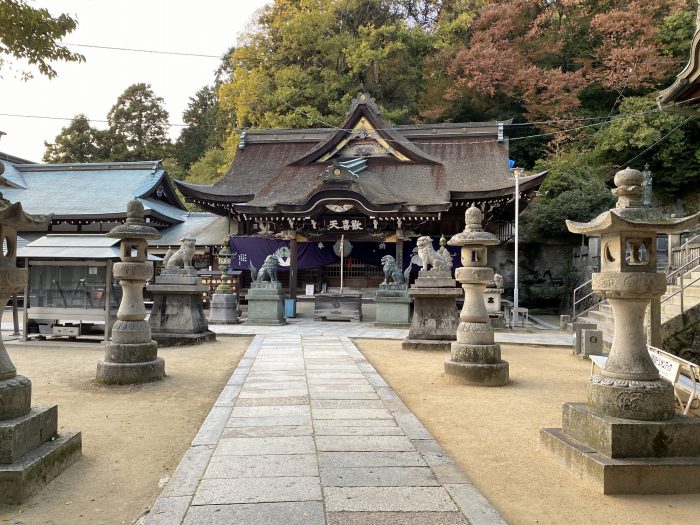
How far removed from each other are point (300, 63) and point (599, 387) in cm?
2706

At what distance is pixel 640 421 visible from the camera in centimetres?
339

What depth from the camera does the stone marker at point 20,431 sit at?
301cm

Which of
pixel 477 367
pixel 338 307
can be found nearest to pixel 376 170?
pixel 338 307

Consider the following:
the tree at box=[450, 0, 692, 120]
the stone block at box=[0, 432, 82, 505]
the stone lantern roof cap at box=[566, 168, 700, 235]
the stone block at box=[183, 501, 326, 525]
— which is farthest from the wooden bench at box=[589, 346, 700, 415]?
the tree at box=[450, 0, 692, 120]

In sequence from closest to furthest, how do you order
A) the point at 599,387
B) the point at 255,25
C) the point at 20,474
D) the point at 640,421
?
the point at 20,474 → the point at 640,421 → the point at 599,387 → the point at 255,25

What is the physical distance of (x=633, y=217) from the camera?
12.1 ft

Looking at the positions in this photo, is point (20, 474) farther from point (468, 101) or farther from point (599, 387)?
point (468, 101)

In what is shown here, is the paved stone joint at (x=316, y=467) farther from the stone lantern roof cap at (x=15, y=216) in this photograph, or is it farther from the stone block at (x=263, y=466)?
the stone lantern roof cap at (x=15, y=216)

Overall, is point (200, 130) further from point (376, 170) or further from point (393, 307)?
point (393, 307)

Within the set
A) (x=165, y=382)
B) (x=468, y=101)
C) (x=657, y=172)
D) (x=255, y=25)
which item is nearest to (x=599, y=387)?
(x=165, y=382)

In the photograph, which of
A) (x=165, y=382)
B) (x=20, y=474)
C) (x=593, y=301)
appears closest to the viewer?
(x=20, y=474)

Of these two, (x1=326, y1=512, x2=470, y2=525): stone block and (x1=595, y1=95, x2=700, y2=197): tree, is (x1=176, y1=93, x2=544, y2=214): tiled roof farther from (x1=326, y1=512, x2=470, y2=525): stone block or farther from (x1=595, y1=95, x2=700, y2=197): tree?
(x1=326, y1=512, x2=470, y2=525): stone block

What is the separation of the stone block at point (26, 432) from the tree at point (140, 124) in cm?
3312

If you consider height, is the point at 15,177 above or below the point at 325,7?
below
